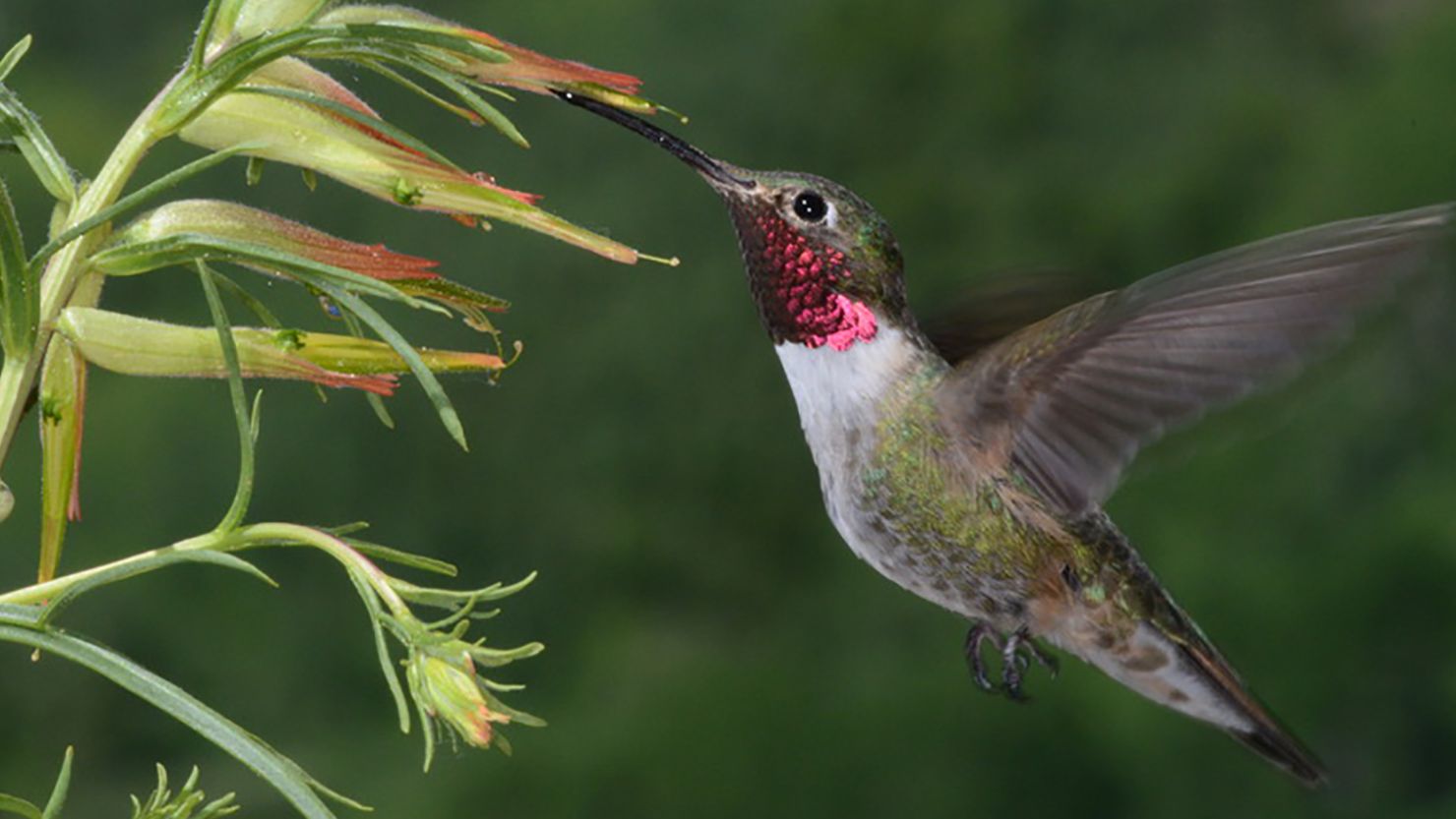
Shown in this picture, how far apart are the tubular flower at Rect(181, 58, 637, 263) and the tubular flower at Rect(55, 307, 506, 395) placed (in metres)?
0.08

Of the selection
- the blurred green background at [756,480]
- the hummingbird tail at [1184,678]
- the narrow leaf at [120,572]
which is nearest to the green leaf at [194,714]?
the narrow leaf at [120,572]

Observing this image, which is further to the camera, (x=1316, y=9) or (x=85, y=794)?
(x=1316, y=9)

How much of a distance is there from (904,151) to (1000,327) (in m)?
3.28

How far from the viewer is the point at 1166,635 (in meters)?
1.50

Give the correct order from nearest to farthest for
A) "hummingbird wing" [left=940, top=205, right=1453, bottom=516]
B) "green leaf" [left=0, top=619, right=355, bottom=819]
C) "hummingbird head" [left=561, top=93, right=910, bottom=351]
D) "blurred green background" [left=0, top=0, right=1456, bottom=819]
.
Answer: "green leaf" [left=0, top=619, right=355, bottom=819] < "hummingbird wing" [left=940, top=205, right=1453, bottom=516] < "hummingbird head" [left=561, top=93, right=910, bottom=351] < "blurred green background" [left=0, top=0, right=1456, bottom=819]

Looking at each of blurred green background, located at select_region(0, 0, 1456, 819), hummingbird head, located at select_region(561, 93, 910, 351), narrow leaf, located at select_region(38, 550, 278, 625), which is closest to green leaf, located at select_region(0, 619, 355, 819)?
narrow leaf, located at select_region(38, 550, 278, 625)

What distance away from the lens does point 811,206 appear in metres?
1.31

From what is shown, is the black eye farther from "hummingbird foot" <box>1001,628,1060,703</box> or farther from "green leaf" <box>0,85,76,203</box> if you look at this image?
"green leaf" <box>0,85,76,203</box>

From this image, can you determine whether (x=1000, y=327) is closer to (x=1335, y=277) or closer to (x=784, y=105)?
(x=1335, y=277)

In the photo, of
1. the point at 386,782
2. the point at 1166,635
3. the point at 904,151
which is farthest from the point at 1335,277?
the point at 904,151

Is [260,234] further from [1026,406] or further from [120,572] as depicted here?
[1026,406]

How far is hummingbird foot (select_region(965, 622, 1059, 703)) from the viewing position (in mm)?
1371

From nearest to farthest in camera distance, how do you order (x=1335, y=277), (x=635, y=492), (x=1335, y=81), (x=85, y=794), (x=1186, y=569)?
(x=1335, y=277)
(x=1186, y=569)
(x=85, y=794)
(x=635, y=492)
(x=1335, y=81)

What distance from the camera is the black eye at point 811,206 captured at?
130cm
